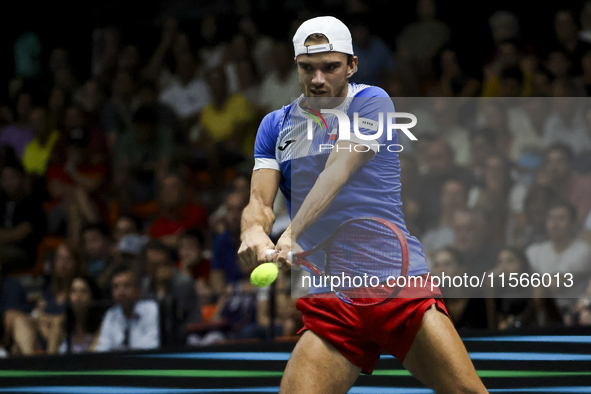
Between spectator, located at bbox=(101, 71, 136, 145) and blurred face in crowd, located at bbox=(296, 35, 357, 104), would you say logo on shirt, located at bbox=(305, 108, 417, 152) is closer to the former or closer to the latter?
blurred face in crowd, located at bbox=(296, 35, 357, 104)

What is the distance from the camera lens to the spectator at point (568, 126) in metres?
5.69

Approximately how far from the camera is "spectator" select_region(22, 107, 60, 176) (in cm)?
962

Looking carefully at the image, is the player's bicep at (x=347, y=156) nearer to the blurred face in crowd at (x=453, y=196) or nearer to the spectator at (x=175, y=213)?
the blurred face in crowd at (x=453, y=196)

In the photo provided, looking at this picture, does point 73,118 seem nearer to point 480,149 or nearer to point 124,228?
point 124,228

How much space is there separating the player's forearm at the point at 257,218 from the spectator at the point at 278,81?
5287mm

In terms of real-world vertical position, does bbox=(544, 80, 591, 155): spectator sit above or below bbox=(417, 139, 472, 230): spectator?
above

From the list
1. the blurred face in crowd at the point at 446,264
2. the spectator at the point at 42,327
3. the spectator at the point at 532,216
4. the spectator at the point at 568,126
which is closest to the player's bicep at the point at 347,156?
the blurred face in crowd at the point at 446,264

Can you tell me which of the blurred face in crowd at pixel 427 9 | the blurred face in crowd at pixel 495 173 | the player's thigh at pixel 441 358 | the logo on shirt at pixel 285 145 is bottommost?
the player's thigh at pixel 441 358

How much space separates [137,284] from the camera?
6871 mm

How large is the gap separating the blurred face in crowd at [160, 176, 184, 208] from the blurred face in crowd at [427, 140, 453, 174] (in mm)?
3378

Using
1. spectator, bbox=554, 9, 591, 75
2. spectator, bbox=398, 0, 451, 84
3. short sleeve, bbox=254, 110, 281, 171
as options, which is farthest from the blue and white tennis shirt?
spectator, bbox=398, 0, 451, 84

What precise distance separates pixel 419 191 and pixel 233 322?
212 cm

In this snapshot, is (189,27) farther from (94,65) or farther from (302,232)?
(302,232)

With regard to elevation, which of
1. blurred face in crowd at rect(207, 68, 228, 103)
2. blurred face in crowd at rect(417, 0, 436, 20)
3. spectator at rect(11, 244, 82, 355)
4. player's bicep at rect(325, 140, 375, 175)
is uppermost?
blurred face in crowd at rect(417, 0, 436, 20)
